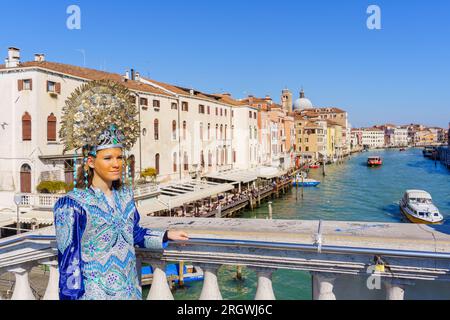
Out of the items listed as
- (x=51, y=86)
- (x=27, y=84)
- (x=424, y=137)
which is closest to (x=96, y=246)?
(x=27, y=84)

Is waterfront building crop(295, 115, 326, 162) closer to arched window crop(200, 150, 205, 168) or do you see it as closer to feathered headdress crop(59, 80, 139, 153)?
arched window crop(200, 150, 205, 168)

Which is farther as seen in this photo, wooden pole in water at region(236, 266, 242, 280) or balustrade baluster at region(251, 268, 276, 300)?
wooden pole in water at region(236, 266, 242, 280)

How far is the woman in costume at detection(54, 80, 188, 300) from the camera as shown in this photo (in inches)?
84.0

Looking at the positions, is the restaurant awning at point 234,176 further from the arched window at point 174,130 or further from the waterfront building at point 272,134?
the waterfront building at point 272,134

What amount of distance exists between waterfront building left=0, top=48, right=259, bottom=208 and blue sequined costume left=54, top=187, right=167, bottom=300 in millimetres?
2828

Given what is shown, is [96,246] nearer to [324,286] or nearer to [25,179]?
[324,286]

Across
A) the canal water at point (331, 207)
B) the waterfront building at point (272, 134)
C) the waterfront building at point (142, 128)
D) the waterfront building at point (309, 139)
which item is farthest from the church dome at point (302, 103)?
the waterfront building at point (142, 128)

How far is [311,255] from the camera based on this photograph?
2164 mm

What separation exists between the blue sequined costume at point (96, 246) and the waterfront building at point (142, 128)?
2.83m

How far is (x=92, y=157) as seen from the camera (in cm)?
242

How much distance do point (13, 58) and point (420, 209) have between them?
2278 centimetres

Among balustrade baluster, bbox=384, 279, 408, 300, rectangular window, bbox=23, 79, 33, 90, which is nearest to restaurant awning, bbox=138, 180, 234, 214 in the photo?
rectangular window, bbox=23, 79, 33, 90

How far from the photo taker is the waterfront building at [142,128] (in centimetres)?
1761
